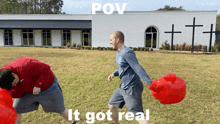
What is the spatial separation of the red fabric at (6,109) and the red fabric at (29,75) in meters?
0.14

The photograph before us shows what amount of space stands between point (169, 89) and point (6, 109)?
232 cm

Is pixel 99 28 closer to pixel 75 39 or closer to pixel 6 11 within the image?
pixel 75 39

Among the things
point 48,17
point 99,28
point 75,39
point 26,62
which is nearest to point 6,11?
point 48,17

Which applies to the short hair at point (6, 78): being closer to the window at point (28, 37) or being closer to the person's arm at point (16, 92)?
the person's arm at point (16, 92)

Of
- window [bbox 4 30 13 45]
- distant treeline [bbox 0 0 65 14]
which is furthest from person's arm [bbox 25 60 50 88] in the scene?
distant treeline [bbox 0 0 65 14]

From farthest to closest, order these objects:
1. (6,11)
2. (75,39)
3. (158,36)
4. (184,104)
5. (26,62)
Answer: (6,11) < (75,39) < (158,36) < (184,104) < (26,62)

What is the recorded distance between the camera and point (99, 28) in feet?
81.9

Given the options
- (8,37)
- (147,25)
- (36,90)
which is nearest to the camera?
(36,90)

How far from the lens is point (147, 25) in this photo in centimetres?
2442

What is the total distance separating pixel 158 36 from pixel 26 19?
2249 centimetres

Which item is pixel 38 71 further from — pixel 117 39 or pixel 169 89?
pixel 169 89

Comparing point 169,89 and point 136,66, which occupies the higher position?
point 136,66

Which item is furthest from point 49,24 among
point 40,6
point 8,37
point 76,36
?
point 40,6

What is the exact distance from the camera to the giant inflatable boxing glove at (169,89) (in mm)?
2710
